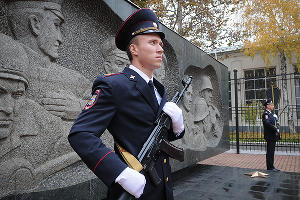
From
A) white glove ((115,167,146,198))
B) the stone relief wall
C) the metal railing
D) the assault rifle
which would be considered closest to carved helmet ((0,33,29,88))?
the assault rifle

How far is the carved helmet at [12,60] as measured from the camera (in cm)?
238

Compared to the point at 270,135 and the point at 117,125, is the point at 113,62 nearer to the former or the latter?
the point at 117,125

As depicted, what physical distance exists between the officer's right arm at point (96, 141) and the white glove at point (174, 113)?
16.4 inches

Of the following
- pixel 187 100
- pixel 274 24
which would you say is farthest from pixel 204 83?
pixel 274 24

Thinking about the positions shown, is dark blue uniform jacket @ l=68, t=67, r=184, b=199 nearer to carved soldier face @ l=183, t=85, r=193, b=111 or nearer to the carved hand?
the carved hand

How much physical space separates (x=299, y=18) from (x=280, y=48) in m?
1.92

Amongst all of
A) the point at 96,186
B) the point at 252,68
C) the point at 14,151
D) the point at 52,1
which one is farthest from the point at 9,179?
the point at 252,68

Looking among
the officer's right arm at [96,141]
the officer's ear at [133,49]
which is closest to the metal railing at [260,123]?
the officer's ear at [133,49]

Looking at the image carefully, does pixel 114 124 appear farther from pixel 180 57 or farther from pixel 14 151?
pixel 180 57

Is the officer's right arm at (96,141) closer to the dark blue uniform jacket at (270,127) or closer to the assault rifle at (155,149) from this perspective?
the assault rifle at (155,149)

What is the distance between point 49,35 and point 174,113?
2.09 meters

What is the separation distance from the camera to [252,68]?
1809cm

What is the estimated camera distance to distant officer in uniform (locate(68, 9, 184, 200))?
128 centimetres

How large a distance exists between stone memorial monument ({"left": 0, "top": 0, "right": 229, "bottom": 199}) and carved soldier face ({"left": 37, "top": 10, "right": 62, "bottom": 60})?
0.4 inches
